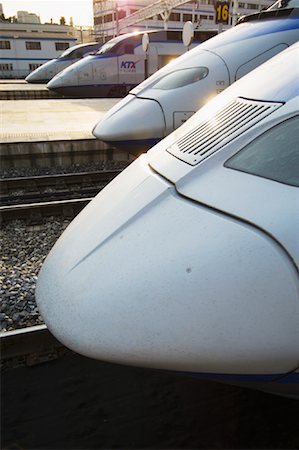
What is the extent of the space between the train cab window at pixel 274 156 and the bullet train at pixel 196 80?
4.08 m

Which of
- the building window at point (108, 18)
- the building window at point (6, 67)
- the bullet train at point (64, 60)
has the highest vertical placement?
the building window at point (108, 18)

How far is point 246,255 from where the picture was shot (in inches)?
60.4

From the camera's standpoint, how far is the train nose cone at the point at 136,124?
5.73 m

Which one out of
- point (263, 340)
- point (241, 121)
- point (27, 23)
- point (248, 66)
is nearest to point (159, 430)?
point (263, 340)

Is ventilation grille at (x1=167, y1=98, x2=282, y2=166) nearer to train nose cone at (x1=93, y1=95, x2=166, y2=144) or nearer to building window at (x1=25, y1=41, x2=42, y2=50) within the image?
train nose cone at (x1=93, y1=95, x2=166, y2=144)

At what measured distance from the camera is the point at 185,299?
5.09 feet

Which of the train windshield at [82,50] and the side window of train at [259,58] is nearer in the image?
the side window of train at [259,58]

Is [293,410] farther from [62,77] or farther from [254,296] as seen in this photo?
[62,77]

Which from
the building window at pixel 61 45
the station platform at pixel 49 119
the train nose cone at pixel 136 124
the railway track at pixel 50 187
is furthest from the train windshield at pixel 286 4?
the building window at pixel 61 45

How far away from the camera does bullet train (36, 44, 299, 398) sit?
1.53m

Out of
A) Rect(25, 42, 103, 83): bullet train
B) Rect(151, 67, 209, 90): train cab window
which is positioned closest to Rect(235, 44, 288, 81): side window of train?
Rect(151, 67, 209, 90): train cab window

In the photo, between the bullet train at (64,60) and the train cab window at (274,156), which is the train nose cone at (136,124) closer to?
the train cab window at (274,156)

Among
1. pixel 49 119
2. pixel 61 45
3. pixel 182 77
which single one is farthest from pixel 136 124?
pixel 61 45

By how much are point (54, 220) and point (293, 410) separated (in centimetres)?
395
